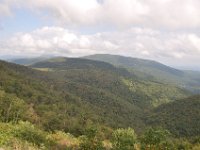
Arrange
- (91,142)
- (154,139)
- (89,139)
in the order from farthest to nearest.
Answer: (154,139) → (89,139) → (91,142)

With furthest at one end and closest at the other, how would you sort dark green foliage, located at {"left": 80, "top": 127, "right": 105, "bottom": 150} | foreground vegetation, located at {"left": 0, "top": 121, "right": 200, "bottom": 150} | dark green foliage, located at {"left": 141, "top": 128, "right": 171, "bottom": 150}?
dark green foliage, located at {"left": 141, "top": 128, "right": 171, "bottom": 150} < dark green foliage, located at {"left": 80, "top": 127, "right": 105, "bottom": 150} < foreground vegetation, located at {"left": 0, "top": 121, "right": 200, "bottom": 150}

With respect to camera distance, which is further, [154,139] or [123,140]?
[154,139]

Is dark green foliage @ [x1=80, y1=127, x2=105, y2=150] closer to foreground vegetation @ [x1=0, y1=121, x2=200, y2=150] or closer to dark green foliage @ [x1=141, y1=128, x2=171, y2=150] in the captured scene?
foreground vegetation @ [x1=0, y1=121, x2=200, y2=150]

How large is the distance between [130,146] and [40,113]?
439 feet

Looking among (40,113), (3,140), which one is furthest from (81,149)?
(40,113)

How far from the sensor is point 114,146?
40.7 metres

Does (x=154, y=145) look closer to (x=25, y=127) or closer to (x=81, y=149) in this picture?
(x=81, y=149)

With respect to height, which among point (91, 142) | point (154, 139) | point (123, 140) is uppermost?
point (154, 139)

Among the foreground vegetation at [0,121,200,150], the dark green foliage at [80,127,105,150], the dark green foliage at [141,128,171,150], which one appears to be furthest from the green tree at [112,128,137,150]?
the dark green foliage at [80,127,105,150]

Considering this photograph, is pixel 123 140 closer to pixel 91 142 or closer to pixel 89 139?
pixel 89 139

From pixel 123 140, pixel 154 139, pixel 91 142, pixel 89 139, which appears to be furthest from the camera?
pixel 154 139

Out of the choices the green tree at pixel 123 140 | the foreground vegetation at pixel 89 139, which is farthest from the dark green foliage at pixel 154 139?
the green tree at pixel 123 140

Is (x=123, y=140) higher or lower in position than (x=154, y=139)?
lower

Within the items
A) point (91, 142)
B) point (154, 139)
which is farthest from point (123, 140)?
point (91, 142)
